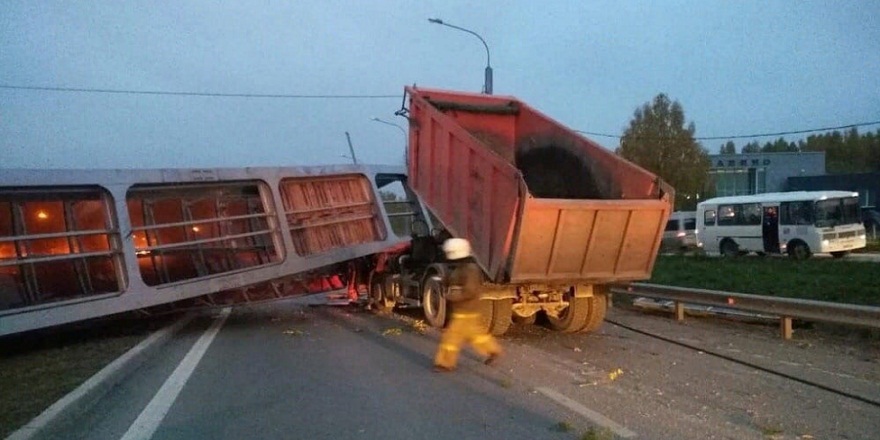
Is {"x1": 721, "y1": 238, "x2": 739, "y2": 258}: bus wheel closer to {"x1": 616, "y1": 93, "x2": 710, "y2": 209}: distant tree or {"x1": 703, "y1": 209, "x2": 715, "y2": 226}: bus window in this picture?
{"x1": 703, "y1": 209, "x2": 715, "y2": 226}: bus window

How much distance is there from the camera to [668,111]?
4566 cm

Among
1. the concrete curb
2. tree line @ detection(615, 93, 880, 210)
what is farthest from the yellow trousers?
tree line @ detection(615, 93, 880, 210)

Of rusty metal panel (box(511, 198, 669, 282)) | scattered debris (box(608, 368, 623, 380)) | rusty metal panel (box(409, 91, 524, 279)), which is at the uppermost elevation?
rusty metal panel (box(409, 91, 524, 279))

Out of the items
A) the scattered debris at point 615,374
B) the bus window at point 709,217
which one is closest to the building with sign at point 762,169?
the bus window at point 709,217

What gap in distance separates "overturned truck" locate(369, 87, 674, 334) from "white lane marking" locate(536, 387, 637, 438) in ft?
9.84

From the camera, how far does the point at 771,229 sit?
1115 inches

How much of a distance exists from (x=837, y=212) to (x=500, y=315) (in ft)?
63.6

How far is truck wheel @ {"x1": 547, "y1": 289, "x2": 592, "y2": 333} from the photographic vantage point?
1270 centimetres

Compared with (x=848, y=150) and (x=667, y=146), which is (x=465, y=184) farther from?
(x=848, y=150)

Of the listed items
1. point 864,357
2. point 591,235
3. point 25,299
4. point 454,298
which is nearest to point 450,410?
point 454,298

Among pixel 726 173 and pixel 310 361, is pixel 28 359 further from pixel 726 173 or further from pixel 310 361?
pixel 726 173

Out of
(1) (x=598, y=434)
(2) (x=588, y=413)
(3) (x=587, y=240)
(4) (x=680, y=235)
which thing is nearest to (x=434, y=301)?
(3) (x=587, y=240)

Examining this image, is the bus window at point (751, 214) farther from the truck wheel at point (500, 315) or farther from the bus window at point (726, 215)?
the truck wheel at point (500, 315)

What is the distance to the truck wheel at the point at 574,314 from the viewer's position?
12.7 meters
